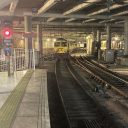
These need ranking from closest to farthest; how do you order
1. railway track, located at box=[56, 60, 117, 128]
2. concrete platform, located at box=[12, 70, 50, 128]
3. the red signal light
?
concrete platform, located at box=[12, 70, 50, 128] → railway track, located at box=[56, 60, 117, 128] → the red signal light

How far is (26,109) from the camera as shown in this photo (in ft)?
29.5

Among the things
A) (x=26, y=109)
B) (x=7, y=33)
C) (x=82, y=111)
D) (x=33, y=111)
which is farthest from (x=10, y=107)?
(x=7, y=33)

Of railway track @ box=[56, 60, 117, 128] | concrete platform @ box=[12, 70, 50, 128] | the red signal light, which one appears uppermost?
the red signal light

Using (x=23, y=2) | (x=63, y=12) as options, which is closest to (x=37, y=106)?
(x=23, y=2)

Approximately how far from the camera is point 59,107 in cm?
1302

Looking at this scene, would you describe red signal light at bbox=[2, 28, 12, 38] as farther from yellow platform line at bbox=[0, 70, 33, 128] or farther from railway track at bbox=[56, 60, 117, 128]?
railway track at bbox=[56, 60, 117, 128]

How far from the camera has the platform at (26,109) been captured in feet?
24.5

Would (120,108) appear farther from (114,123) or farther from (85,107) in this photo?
(114,123)

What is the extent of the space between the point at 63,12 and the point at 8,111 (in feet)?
78.0

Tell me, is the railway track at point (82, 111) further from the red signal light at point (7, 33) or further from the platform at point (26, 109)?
the red signal light at point (7, 33)

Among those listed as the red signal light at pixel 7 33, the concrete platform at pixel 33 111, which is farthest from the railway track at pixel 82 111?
the red signal light at pixel 7 33

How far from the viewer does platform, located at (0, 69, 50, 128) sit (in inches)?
295

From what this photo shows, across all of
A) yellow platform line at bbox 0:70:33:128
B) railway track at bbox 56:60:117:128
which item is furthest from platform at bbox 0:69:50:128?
railway track at bbox 56:60:117:128

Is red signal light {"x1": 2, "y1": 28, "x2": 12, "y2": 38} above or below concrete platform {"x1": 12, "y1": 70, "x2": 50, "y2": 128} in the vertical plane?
above
